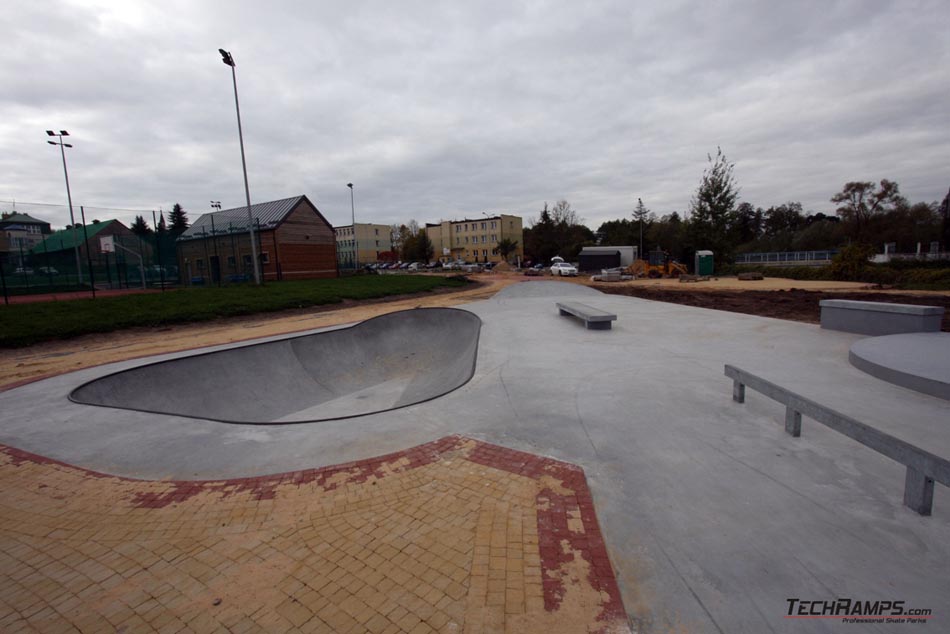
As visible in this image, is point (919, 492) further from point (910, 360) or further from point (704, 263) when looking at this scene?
point (704, 263)

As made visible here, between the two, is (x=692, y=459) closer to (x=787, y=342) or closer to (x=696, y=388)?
(x=696, y=388)

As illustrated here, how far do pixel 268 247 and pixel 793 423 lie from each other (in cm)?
3497

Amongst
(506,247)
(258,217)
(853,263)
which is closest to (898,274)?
(853,263)

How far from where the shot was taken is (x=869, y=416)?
179 inches

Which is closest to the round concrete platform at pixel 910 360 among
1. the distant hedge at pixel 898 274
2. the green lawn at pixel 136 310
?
the green lawn at pixel 136 310

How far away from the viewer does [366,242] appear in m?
94.1

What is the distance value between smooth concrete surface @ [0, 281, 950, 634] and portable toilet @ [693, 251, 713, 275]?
3093 cm

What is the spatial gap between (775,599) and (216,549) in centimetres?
342

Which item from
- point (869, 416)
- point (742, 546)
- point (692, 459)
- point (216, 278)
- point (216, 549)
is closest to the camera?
point (742, 546)

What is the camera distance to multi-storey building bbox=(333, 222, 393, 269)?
92.8 metres

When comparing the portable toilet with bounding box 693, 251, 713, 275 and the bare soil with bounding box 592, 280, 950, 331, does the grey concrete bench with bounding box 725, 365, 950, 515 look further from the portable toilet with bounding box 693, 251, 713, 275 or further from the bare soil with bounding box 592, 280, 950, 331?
the portable toilet with bounding box 693, 251, 713, 275

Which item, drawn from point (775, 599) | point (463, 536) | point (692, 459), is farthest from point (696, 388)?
point (463, 536)

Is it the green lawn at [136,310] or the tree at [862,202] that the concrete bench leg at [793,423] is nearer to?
the green lawn at [136,310]

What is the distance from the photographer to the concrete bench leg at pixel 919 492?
285 cm
